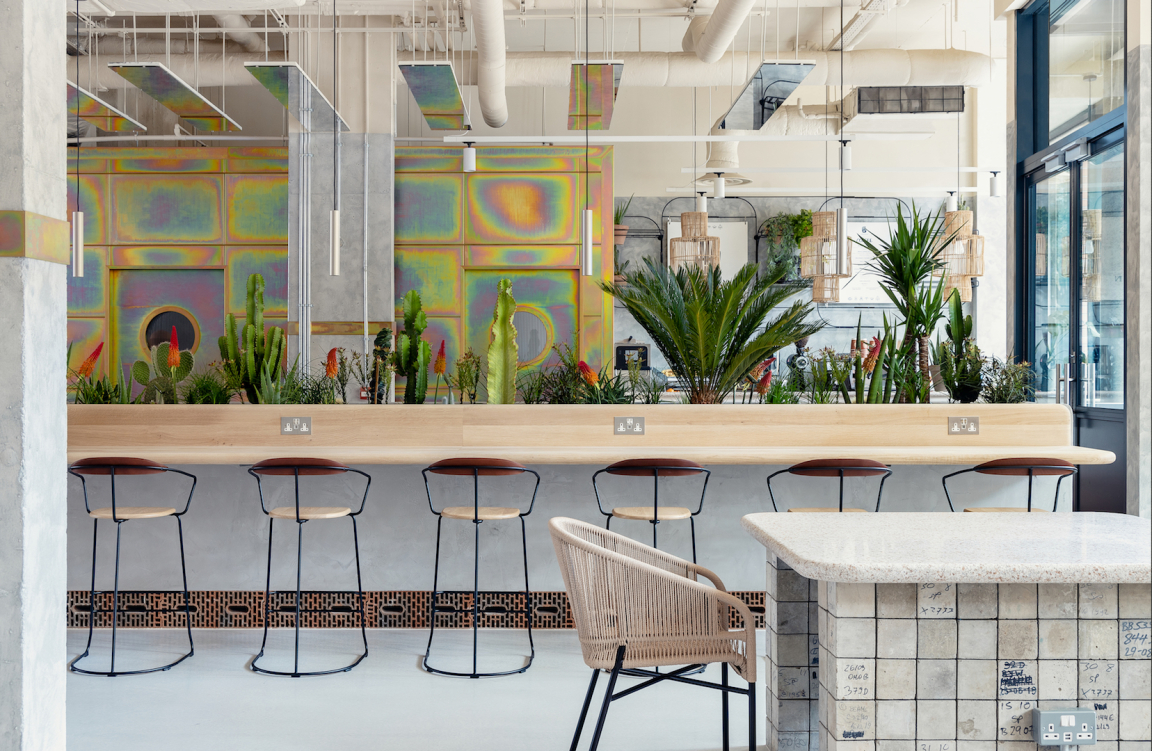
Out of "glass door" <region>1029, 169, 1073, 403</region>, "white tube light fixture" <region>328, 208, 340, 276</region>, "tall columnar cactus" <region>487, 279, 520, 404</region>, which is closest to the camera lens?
"white tube light fixture" <region>328, 208, 340, 276</region>

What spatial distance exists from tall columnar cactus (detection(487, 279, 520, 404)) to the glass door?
13.1ft

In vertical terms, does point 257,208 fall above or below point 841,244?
above

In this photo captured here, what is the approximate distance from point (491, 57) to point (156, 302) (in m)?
4.29

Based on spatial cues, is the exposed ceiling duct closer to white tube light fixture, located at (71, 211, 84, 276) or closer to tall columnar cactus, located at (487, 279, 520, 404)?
tall columnar cactus, located at (487, 279, 520, 404)

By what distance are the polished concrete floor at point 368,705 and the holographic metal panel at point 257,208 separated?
4828 millimetres

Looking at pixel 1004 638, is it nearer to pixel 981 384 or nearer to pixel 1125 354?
pixel 981 384

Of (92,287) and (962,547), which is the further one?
(92,287)

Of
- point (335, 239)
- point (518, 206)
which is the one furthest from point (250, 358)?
point (518, 206)

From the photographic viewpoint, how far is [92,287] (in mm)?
8461

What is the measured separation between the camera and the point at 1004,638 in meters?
2.01

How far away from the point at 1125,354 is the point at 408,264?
5.77m

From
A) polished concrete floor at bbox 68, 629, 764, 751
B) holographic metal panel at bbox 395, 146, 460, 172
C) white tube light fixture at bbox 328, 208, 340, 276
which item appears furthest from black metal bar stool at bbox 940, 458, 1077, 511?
holographic metal panel at bbox 395, 146, 460, 172

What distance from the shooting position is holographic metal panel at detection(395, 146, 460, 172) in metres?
8.25

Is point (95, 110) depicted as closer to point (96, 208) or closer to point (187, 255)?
point (187, 255)
